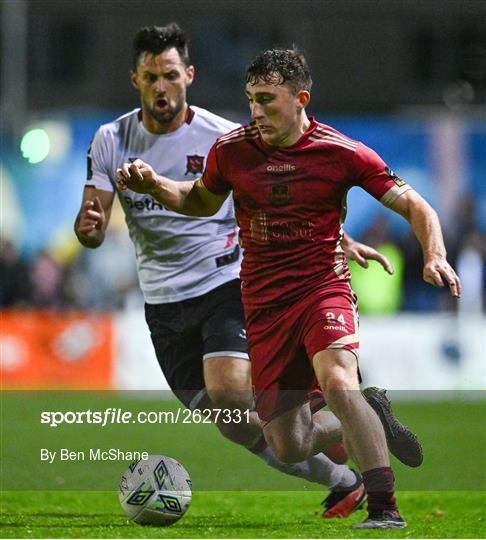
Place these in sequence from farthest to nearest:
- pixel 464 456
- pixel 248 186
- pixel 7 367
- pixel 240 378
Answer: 1. pixel 7 367
2. pixel 464 456
3. pixel 240 378
4. pixel 248 186

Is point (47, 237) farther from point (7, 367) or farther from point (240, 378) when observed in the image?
point (240, 378)

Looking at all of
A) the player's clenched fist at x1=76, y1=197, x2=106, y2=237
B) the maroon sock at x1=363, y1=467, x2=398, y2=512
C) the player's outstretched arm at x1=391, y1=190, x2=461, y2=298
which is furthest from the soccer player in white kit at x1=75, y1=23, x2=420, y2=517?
the player's outstretched arm at x1=391, y1=190, x2=461, y2=298

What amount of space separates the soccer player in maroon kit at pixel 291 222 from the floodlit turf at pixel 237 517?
0.45m

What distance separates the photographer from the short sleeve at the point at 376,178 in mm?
6949

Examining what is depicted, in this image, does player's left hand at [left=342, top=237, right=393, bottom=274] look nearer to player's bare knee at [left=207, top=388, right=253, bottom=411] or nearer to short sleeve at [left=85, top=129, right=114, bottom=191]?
player's bare knee at [left=207, top=388, right=253, bottom=411]

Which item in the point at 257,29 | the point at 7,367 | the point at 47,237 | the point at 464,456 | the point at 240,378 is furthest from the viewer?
the point at 257,29

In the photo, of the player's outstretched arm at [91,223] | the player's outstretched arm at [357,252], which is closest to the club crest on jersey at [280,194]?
the player's outstretched arm at [357,252]

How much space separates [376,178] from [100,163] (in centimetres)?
204

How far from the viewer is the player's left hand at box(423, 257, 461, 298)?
20.8ft

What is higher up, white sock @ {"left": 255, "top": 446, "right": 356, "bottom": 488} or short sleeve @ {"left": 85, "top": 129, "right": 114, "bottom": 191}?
short sleeve @ {"left": 85, "top": 129, "right": 114, "bottom": 191}

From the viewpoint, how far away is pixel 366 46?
2555 centimetres

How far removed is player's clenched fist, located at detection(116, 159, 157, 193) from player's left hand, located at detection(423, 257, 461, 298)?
1.61 meters

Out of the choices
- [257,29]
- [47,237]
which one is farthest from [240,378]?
[257,29]

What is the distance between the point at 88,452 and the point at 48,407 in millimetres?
7397
